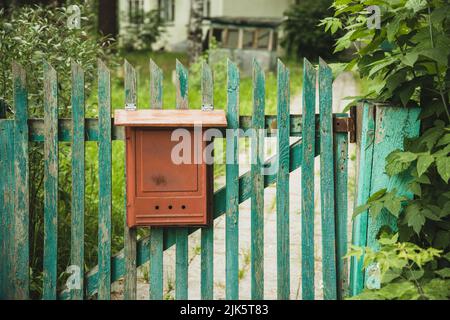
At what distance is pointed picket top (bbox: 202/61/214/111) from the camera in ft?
12.7

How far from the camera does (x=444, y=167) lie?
348cm

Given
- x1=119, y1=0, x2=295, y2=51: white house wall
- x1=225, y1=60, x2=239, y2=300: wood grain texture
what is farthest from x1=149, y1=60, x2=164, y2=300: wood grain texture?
x1=119, y1=0, x2=295, y2=51: white house wall

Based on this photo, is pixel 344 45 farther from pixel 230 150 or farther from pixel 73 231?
pixel 73 231

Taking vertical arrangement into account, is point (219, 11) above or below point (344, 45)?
above

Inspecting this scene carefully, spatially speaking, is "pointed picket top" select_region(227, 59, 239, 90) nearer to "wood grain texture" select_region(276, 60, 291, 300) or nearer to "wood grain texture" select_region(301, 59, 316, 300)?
"wood grain texture" select_region(276, 60, 291, 300)

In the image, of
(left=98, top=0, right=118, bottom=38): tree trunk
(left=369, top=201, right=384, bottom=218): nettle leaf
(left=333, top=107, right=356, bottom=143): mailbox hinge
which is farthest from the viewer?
(left=98, top=0, right=118, bottom=38): tree trunk

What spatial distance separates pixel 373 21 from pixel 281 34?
19820mm

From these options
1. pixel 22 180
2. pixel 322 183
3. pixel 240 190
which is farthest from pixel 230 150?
pixel 22 180

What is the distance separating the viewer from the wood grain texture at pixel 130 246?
12.8ft

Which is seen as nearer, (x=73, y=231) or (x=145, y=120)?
(x=145, y=120)

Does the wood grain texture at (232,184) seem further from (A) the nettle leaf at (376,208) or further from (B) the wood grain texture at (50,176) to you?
(B) the wood grain texture at (50,176)

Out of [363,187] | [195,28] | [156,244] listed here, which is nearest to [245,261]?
[156,244]

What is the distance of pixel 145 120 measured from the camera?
148 inches

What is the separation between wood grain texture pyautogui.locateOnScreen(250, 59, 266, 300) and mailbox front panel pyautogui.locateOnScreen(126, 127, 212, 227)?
286 mm
